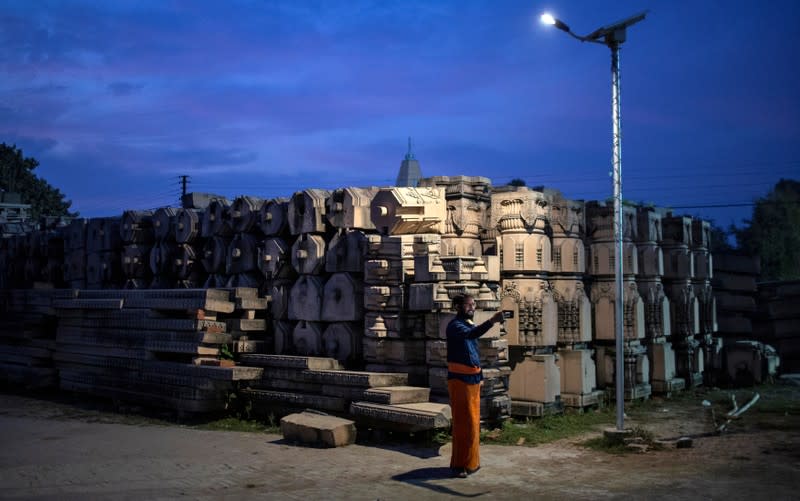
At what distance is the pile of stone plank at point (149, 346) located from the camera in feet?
36.0

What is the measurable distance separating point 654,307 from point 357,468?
846 centimetres

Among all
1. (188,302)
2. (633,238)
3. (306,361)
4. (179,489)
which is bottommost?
(179,489)

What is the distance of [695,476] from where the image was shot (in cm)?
748

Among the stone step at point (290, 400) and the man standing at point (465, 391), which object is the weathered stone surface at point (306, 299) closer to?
the stone step at point (290, 400)

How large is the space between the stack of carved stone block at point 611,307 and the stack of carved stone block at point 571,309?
63 cm

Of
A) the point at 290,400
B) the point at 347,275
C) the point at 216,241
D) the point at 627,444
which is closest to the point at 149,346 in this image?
the point at 216,241

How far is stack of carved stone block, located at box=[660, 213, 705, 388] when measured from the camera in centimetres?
1516

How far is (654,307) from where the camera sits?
14.2 meters

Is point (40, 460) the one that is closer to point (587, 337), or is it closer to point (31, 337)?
point (31, 337)

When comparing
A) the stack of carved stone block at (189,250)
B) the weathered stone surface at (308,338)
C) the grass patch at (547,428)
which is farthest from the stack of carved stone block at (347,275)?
the stack of carved stone block at (189,250)

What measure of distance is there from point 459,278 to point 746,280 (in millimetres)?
12473

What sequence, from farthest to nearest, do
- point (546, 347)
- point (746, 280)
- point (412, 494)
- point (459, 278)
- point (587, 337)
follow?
point (746, 280), point (587, 337), point (546, 347), point (459, 278), point (412, 494)

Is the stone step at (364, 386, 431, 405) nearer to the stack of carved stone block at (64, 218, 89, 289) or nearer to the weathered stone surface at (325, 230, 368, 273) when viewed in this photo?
the weathered stone surface at (325, 230, 368, 273)

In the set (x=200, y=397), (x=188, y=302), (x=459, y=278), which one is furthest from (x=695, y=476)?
(x=188, y=302)
